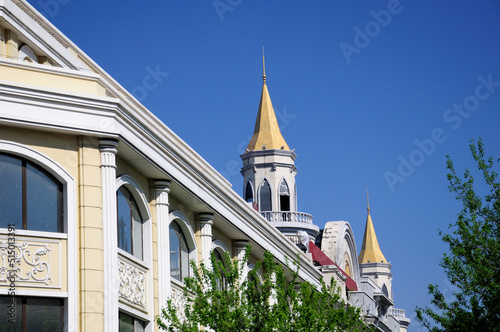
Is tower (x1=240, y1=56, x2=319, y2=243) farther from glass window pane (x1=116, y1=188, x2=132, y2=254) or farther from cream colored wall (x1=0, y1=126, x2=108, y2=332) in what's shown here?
cream colored wall (x1=0, y1=126, x2=108, y2=332)

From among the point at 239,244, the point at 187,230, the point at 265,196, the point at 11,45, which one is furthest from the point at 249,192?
the point at 11,45

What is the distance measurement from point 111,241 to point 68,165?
1.76 metres

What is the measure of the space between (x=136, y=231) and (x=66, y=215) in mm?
3277

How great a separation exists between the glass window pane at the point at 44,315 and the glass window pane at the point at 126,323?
2.05 m

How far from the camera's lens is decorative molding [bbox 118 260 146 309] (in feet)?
70.2

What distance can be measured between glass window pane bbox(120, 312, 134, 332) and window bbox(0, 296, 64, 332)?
6.68 ft

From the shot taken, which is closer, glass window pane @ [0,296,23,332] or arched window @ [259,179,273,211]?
glass window pane @ [0,296,23,332]

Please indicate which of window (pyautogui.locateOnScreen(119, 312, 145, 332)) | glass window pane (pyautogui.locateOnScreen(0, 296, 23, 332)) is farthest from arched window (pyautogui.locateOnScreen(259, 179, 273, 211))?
glass window pane (pyautogui.locateOnScreen(0, 296, 23, 332))

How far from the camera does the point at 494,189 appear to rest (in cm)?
2586

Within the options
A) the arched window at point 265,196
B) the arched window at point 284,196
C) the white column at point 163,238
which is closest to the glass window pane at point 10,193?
the white column at point 163,238

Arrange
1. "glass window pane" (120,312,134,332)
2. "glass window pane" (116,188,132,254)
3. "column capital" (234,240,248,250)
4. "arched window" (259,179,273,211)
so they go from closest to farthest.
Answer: "glass window pane" (120,312,134,332), "glass window pane" (116,188,132,254), "column capital" (234,240,248,250), "arched window" (259,179,273,211)

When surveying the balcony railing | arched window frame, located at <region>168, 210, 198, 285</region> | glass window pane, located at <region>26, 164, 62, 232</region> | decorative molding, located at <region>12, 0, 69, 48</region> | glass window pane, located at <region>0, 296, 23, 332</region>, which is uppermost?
the balcony railing

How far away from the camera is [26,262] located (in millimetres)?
19250

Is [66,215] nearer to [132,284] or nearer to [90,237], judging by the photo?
[90,237]
